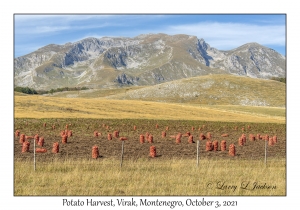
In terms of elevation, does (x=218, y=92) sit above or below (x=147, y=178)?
above

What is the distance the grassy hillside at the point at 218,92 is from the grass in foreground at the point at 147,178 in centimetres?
12404

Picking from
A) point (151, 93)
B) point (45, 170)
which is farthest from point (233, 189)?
point (151, 93)

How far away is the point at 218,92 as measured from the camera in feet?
A: 517

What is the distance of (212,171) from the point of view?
20.9 meters

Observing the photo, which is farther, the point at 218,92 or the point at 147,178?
the point at 218,92

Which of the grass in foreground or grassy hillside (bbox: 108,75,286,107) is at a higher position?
grassy hillside (bbox: 108,75,286,107)

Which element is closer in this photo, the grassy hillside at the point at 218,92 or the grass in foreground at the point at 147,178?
the grass in foreground at the point at 147,178

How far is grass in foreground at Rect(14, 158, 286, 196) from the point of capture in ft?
53.8

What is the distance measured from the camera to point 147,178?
18.5 metres

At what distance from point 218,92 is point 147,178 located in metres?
142

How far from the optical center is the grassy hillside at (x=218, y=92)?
146 meters

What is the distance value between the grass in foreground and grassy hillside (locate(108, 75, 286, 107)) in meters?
124

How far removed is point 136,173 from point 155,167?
2468 millimetres

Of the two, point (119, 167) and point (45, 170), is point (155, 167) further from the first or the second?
point (45, 170)
